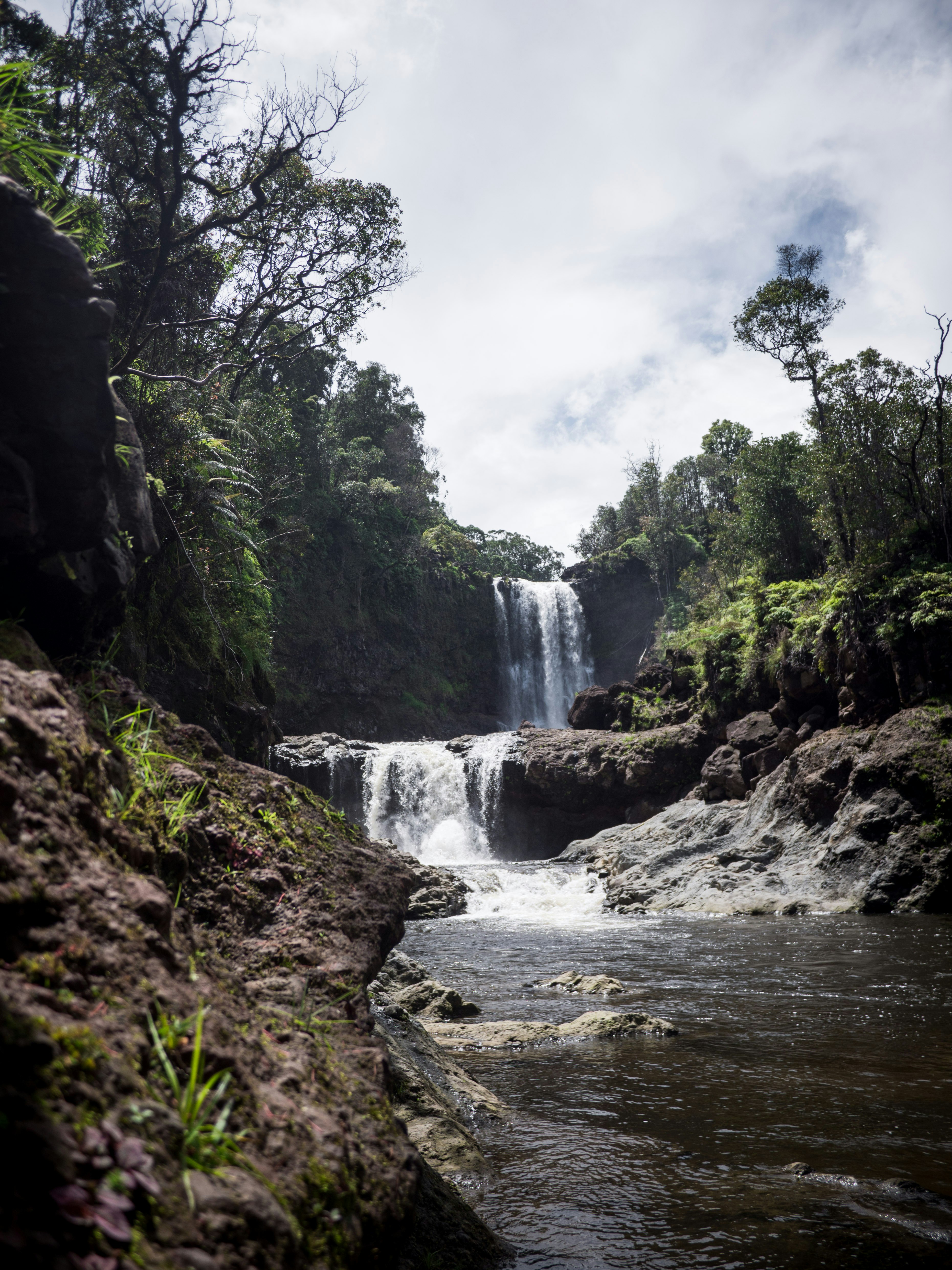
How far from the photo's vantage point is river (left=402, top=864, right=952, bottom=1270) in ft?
10.2

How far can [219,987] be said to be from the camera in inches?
79.0

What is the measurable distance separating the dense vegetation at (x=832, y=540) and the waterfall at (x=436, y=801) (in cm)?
750

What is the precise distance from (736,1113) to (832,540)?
1899 cm

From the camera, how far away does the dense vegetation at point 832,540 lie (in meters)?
14.8

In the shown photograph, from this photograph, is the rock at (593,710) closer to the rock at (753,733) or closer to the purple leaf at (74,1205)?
the rock at (753,733)

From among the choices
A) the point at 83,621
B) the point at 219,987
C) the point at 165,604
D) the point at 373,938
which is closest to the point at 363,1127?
the point at 219,987

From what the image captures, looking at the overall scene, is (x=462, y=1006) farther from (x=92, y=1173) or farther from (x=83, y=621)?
(x=92, y=1173)

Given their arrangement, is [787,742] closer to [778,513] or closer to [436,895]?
[436,895]

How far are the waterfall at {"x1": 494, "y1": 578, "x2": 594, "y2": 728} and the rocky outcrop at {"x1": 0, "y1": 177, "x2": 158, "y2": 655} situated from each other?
3502 cm

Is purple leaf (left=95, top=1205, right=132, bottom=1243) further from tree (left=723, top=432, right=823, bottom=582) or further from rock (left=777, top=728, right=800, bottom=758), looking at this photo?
tree (left=723, top=432, right=823, bottom=582)

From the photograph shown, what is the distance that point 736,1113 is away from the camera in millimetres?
4480

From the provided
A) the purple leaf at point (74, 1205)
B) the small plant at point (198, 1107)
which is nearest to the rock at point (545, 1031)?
the small plant at point (198, 1107)

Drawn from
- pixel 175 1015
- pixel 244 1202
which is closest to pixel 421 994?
pixel 175 1015

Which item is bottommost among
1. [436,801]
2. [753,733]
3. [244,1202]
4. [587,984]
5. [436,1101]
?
[587,984]
